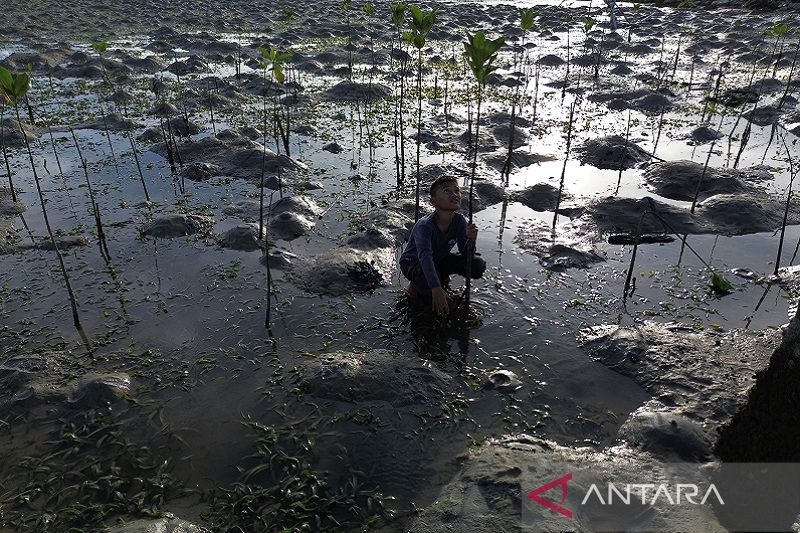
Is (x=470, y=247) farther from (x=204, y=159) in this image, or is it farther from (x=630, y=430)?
(x=204, y=159)

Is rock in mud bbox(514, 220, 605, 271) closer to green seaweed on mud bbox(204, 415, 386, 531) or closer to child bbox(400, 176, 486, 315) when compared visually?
child bbox(400, 176, 486, 315)

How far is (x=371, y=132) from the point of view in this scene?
637 inches

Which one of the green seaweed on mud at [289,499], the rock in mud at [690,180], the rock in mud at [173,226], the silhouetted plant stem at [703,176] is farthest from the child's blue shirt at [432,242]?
the rock in mud at [690,180]

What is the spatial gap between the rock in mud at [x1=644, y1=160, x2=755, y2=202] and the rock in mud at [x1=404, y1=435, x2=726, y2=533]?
8614mm

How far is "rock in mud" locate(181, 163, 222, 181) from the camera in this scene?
13.0m

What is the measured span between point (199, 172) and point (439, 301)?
28.8ft

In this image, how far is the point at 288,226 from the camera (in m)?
10.5

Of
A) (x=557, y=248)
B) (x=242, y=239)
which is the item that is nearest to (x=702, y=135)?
(x=557, y=248)

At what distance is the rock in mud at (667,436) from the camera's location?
5105mm

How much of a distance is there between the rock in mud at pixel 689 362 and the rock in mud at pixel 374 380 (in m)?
2.35

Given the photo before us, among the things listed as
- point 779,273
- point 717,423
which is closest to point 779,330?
point 779,273

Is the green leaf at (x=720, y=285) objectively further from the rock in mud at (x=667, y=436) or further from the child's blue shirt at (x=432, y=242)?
the child's blue shirt at (x=432, y=242)

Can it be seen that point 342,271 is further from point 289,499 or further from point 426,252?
point 289,499

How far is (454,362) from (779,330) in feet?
15.2
